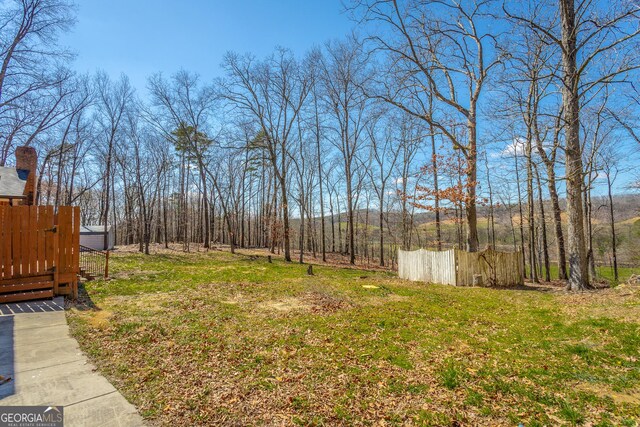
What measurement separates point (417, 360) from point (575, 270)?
307 inches

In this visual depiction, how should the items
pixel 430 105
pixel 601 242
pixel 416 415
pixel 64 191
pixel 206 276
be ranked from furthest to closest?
1. pixel 601 242
2. pixel 64 191
3. pixel 430 105
4. pixel 206 276
5. pixel 416 415

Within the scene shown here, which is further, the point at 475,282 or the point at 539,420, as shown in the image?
the point at 475,282

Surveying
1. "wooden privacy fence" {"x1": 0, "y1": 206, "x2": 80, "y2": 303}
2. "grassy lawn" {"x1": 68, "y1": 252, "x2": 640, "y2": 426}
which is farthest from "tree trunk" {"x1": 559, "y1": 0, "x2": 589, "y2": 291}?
"wooden privacy fence" {"x1": 0, "y1": 206, "x2": 80, "y2": 303}

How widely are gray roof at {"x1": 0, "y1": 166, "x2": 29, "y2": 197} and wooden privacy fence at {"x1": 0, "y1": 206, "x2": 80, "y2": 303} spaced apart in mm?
5134

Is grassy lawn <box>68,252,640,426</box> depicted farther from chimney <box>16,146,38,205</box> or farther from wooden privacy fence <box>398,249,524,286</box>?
chimney <box>16,146,38,205</box>

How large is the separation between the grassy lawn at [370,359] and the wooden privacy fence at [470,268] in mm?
4040

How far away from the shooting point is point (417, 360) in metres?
3.94

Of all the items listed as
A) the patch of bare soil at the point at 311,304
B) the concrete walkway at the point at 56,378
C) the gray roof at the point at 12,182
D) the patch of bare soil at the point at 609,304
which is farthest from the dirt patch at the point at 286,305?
the gray roof at the point at 12,182

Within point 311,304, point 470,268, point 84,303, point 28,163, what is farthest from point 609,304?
point 28,163

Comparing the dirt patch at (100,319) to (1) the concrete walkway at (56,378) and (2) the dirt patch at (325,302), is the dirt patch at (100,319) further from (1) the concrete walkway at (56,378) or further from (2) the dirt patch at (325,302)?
(2) the dirt patch at (325,302)

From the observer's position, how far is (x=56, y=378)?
326 centimetres

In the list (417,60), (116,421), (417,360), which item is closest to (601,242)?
(417,60)

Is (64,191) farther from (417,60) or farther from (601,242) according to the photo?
(601,242)

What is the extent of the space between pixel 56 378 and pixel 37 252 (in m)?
4.84
